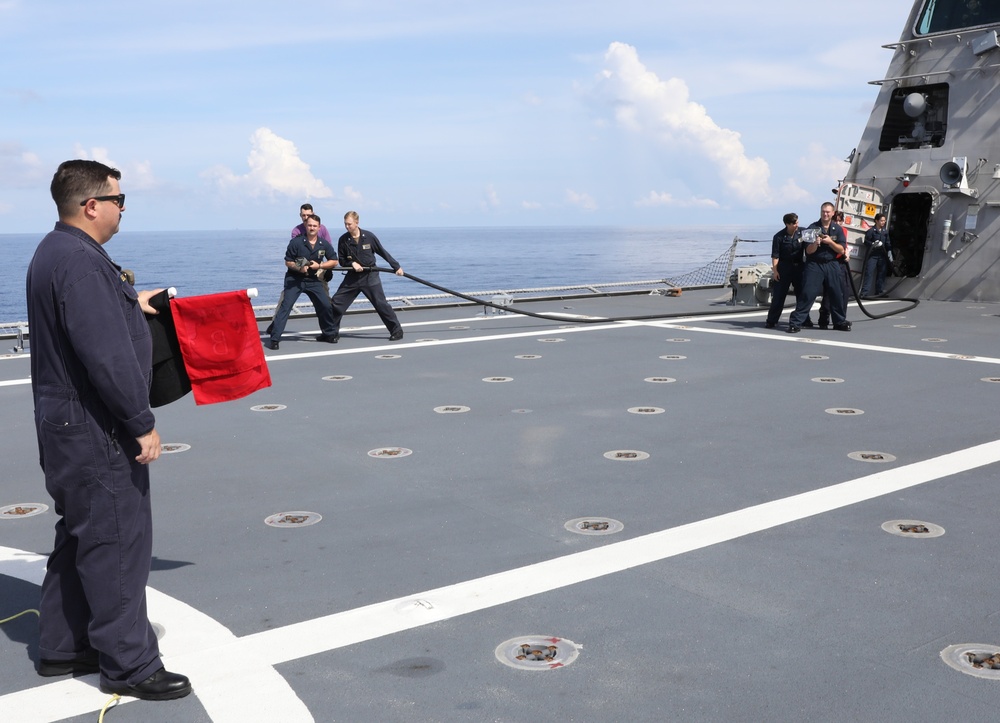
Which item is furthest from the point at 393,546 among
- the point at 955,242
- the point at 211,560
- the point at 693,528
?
the point at 955,242

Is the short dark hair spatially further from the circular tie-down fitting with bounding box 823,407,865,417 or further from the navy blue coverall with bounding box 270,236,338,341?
the navy blue coverall with bounding box 270,236,338,341

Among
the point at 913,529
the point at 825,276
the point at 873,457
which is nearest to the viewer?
the point at 913,529

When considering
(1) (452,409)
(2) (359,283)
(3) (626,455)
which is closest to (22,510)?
(1) (452,409)

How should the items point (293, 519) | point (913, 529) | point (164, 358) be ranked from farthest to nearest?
point (293, 519), point (913, 529), point (164, 358)

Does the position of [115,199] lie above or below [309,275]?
above

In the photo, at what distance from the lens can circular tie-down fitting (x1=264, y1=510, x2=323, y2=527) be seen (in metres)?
4.58

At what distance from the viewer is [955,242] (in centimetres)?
1515

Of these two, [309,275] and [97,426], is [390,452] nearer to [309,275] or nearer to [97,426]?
[97,426]

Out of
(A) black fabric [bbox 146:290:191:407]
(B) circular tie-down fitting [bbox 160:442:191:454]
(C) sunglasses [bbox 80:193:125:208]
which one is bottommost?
(B) circular tie-down fitting [bbox 160:442:191:454]

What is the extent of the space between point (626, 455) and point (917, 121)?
12.9 meters

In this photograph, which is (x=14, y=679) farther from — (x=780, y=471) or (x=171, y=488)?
(x=780, y=471)

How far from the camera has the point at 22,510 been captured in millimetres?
4883

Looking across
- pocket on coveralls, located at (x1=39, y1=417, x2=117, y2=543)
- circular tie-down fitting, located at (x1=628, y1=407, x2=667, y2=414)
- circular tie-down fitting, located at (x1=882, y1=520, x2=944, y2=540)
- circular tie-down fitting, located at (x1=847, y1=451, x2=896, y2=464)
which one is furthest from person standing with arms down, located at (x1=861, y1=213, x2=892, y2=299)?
pocket on coveralls, located at (x1=39, y1=417, x2=117, y2=543)

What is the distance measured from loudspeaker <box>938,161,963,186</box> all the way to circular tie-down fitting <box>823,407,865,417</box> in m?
9.22
